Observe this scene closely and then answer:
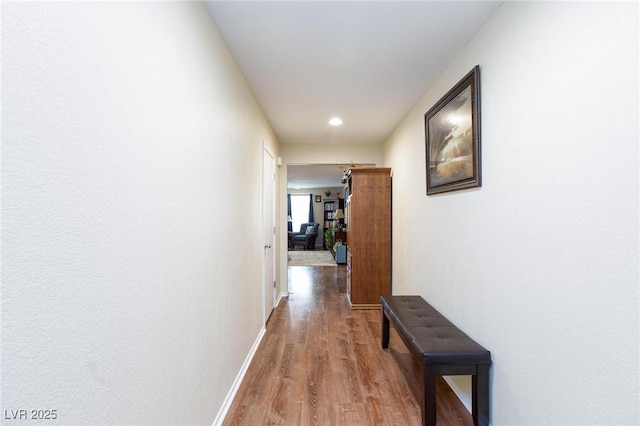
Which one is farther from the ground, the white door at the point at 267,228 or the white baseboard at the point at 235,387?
the white door at the point at 267,228

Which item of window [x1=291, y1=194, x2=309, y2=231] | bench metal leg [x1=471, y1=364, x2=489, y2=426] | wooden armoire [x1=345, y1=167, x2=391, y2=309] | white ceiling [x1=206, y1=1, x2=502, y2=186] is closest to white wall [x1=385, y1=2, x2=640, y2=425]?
bench metal leg [x1=471, y1=364, x2=489, y2=426]

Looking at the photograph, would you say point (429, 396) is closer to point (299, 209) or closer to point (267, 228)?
point (267, 228)

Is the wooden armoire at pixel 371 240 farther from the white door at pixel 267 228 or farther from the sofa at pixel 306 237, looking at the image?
the sofa at pixel 306 237

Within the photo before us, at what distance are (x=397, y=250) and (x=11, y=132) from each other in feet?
11.0

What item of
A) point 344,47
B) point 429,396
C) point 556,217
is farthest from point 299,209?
point 556,217

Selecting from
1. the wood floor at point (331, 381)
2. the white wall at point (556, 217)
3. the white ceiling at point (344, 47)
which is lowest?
the wood floor at point (331, 381)

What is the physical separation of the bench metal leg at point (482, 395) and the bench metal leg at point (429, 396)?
9.5 inches

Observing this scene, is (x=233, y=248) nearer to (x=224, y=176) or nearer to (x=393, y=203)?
(x=224, y=176)

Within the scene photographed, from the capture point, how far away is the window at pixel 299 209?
10.9 m

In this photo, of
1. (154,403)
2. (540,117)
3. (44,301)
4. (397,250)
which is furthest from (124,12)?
(397,250)

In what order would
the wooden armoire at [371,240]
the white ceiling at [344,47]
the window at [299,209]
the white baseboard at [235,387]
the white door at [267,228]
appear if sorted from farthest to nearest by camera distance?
the window at [299,209]
the wooden armoire at [371,240]
the white door at [267,228]
the white baseboard at [235,387]
the white ceiling at [344,47]

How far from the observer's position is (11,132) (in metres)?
0.54

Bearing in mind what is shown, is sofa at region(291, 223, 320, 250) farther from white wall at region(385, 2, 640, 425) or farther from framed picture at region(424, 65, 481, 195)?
white wall at region(385, 2, 640, 425)

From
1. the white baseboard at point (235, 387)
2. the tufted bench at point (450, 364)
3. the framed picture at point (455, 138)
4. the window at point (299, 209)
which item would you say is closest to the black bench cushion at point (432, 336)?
the tufted bench at point (450, 364)
